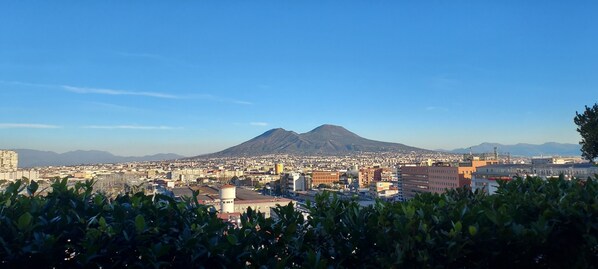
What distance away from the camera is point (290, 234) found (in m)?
2.15

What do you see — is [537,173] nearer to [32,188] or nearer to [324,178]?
[32,188]

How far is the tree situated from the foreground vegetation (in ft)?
36.6

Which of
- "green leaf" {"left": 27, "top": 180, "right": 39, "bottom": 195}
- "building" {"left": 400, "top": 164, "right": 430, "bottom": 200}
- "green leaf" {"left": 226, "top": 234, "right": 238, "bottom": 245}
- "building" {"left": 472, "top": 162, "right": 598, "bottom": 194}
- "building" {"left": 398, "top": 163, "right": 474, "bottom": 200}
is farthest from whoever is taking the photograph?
"building" {"left": 400, "top": 164, "right": 430, "bottom": 200}

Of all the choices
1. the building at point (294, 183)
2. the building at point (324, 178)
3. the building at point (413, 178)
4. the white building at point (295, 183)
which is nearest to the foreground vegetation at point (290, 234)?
the building at point (413, 178)

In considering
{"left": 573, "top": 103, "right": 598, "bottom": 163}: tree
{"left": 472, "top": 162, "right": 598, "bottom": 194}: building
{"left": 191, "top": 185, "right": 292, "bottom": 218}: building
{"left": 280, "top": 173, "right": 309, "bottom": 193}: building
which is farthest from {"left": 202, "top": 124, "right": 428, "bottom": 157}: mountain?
{"left": 573, "top": 103, "right": 598, "bottom": 163}: tree

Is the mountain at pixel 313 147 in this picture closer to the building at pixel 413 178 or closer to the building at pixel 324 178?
the building at pixel 324 178

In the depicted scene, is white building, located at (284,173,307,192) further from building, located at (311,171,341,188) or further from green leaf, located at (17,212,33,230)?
green leaf, located at (17,212,33,230)

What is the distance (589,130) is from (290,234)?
13062 mm

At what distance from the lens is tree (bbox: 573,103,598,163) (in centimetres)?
1170

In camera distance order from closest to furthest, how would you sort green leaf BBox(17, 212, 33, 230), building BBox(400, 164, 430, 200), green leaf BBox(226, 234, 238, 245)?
green leaf BBox(17, 212, 33, 230) < green leaf BBox(226, 234, 238, 245) < building BBox(400, 164, 430, 200)

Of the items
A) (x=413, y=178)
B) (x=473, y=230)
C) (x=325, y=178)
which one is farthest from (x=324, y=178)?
(x=473, y=230)

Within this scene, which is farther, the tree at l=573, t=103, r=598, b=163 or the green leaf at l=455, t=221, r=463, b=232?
the tree at l=573, t=103, r=598, b=163

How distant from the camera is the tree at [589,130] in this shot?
1170cm

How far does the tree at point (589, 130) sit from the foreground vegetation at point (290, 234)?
11169mm
